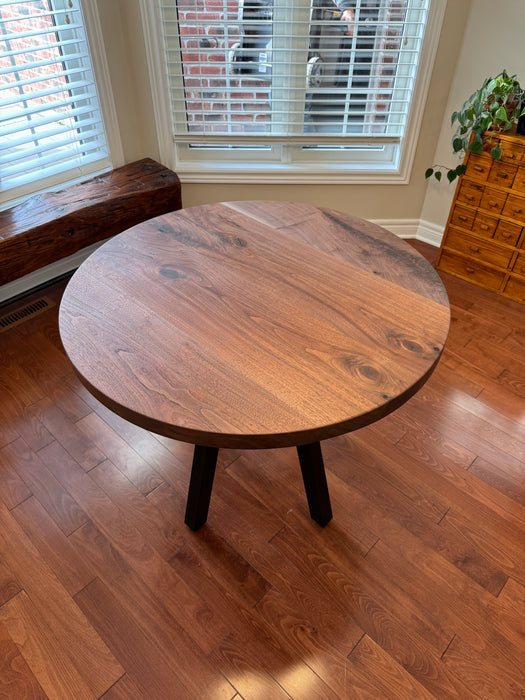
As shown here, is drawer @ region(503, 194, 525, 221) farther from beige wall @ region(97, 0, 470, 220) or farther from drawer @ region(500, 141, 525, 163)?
beige wall @ region(97, 0, 470, 220)

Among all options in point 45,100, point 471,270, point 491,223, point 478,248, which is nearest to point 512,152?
point 491,223

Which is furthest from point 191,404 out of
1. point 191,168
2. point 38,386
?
point 191,168

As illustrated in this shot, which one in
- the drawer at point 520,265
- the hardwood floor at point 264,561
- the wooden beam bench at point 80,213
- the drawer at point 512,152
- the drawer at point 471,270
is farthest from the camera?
the drawer at point 471,270

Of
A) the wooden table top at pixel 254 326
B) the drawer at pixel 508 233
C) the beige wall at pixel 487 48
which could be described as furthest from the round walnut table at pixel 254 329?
the beige wall at pixel 487 48

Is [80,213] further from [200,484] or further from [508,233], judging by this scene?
[508,233]

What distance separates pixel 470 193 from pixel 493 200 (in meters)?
0.12

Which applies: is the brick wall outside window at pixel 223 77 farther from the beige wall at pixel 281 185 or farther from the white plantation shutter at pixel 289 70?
the beige wall at pixel 281 185

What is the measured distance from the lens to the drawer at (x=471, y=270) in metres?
2.50

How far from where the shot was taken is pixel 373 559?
148 centimetres

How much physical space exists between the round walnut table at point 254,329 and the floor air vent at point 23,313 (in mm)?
1059

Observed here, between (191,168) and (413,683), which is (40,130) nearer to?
(191,168)

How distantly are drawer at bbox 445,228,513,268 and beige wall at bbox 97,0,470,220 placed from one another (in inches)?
15.4

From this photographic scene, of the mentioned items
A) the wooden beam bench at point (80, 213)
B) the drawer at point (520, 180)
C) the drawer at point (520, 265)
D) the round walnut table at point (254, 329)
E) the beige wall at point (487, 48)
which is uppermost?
the beige wall at point (487, 48)

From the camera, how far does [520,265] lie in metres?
2.38
